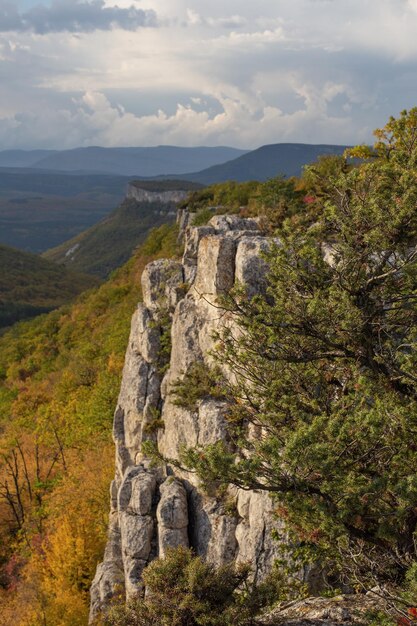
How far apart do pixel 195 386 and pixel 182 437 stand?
103 inches

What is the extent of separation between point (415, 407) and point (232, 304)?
4.84 metres

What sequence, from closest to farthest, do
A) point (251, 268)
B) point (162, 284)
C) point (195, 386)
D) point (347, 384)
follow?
point (347, 384), point (251, 268), point (195, 386), point (162, 284)

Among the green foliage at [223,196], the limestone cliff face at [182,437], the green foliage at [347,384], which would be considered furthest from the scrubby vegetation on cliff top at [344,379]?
the green foliage at [223,196]

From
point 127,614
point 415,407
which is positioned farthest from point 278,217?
point 127,614

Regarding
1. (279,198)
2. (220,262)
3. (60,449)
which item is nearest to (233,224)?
(220,262)

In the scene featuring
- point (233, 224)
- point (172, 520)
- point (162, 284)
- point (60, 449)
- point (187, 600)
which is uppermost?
point (233, 224)

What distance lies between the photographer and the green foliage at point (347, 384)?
9727mm

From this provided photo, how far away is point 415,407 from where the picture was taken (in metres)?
10.8

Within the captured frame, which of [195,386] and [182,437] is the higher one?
[195,386]

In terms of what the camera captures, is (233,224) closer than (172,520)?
No

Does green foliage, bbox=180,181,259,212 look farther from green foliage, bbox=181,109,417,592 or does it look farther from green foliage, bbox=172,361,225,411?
green foliage, bbox=181,109,417,592

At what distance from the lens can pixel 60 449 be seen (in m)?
49.7

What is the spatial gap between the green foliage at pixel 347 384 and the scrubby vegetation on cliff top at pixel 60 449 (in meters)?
22.2

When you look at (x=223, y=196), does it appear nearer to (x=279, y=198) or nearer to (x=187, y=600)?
(x=279, y=198)
